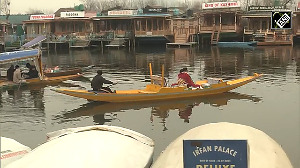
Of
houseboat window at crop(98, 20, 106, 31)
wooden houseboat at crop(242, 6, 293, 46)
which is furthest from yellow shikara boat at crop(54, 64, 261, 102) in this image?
houseboat window at crop(98, 20, 106, 31)

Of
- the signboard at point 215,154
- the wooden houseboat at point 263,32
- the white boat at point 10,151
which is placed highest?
the wooden houseboat at point 263,32

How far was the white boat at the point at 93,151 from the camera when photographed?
592cm

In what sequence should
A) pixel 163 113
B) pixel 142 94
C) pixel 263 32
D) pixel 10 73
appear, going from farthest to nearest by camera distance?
pixel 263 32
pixel 10 73
pixel 142 94
pixel 163 113

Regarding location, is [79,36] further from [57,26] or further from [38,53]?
[38,53]

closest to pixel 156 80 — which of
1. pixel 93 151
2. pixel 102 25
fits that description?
pixel 93 151

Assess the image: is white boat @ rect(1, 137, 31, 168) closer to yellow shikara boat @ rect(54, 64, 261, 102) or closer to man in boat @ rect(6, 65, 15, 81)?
yellow shikara boat @ rect(54, 64, 261, 102)

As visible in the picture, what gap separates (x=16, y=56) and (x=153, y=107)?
7.52m

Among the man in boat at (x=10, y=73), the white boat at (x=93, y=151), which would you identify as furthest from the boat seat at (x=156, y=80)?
the man in boat at (x=10, y=73)

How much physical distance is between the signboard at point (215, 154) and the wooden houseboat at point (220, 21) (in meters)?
43.0

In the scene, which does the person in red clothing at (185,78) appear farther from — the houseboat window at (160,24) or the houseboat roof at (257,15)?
the houseboat roof at (257,15)

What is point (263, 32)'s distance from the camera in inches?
1780

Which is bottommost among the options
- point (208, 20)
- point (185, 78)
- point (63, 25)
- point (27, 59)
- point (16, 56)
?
point (185, 78)

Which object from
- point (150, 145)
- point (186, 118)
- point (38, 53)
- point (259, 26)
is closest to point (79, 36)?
point (259, 26)

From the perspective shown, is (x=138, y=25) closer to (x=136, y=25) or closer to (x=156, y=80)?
(x=136, y=25)
